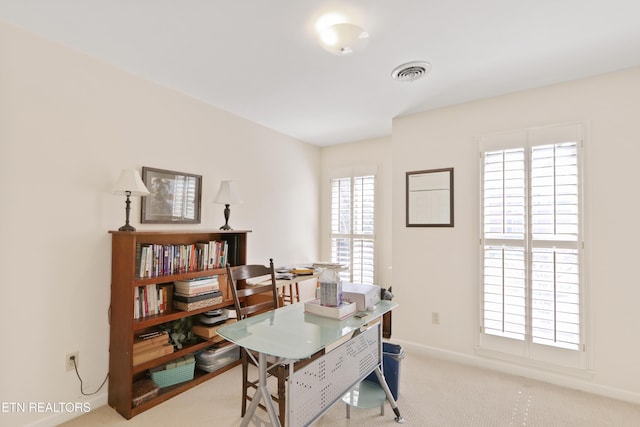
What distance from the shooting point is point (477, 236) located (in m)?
2.92

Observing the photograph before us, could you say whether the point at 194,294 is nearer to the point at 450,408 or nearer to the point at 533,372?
the point at 450,408

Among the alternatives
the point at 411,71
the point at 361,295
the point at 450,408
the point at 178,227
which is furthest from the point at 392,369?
the point at 411,71

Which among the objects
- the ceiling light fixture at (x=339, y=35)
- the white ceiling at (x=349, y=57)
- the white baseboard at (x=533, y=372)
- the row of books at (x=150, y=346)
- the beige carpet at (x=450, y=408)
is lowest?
the beige carpet at (x=450, y=408)

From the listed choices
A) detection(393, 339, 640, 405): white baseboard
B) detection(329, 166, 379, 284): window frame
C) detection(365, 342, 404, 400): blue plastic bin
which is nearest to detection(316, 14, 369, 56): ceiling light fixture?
detection(365, 342, 404, 400): blue plastic bin

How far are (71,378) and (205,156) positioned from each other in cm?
199

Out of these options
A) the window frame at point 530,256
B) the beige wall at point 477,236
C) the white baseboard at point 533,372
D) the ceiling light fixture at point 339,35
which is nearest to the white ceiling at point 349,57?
the ceiling light fixture at point 339,35

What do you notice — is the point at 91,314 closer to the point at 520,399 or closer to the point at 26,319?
the point at 26,319

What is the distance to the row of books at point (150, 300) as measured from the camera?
228 centimetres

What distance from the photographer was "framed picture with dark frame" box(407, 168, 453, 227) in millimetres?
3094

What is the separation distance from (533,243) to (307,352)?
2.29 meters

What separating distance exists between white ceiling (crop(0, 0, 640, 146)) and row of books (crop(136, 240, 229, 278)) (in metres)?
1.37

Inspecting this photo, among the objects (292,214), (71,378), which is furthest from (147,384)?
(292,214)

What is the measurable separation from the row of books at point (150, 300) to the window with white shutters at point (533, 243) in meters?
2.76

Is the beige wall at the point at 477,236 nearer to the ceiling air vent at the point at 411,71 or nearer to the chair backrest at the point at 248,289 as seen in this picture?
the ceiling air vent at the point at 411,71
